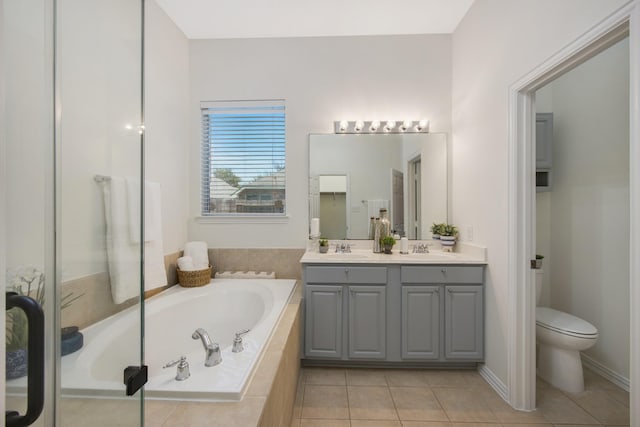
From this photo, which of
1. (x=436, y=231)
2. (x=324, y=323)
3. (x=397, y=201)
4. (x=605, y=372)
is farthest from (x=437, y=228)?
(x=605, y=372)

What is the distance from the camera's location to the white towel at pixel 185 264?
2.41 m

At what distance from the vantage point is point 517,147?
1738 mm

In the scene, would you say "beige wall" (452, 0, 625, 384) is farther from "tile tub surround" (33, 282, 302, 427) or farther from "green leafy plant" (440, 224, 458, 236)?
"tile tub surround" (33, 282, 302, 427)

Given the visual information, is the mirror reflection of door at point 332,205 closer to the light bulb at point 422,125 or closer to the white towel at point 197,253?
the light bulb at point 422,125

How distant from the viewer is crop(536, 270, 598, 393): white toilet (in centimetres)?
182

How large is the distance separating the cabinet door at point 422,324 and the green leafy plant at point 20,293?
2062 mm

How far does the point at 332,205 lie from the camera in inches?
106

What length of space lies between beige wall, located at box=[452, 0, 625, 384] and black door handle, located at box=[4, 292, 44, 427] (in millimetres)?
2080

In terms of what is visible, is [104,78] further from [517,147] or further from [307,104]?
[307,104]

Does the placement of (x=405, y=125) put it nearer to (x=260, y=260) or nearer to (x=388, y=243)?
(x=388, y=243)

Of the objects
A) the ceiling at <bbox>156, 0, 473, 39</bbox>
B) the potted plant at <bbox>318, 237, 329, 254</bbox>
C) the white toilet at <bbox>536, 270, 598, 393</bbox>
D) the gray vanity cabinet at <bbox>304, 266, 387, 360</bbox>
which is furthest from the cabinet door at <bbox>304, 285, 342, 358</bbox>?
the ceiling at <bbox>156, 0, 473, 39</bbox>

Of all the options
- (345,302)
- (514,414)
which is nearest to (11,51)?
(345,302)

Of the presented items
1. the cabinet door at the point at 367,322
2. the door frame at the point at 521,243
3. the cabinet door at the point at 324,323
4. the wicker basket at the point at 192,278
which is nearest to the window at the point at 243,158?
the wicker basket at the point at 192,278

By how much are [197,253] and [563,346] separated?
279 centimetres
